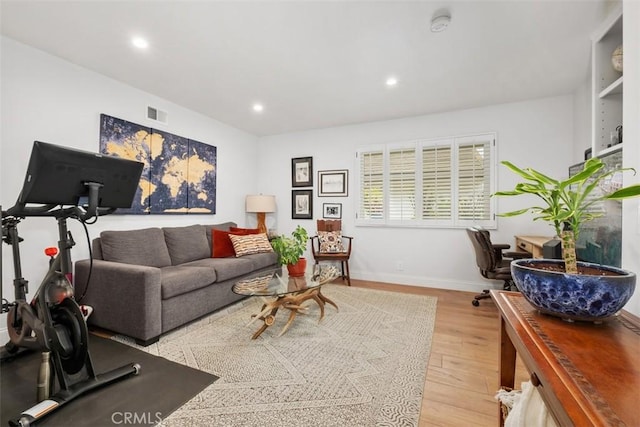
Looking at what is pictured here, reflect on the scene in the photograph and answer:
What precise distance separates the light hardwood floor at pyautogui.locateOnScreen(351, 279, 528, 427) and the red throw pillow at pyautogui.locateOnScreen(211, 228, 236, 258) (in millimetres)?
2579

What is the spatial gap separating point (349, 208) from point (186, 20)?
323 centimetres

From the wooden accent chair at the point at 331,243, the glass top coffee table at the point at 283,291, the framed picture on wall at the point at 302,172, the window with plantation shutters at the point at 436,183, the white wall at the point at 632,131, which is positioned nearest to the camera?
the white wall at the point at 632,131

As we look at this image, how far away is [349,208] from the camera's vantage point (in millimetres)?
4629

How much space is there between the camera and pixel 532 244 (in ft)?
8.92

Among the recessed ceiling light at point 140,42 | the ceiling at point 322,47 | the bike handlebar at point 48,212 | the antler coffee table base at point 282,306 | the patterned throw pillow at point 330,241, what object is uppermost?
the ceiling at point 322,47

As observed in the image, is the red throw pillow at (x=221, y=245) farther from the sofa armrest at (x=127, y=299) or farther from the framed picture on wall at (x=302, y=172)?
the framed picture on wall at (x=302, y=172)

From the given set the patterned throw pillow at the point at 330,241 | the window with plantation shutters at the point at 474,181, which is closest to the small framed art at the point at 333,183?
the patterned throw pillow at the point at 330,241

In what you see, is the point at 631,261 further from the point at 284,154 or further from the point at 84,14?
the point at 284,154

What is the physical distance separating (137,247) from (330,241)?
2545 mm

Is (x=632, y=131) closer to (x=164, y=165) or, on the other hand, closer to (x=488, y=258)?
(x=488, y=258)

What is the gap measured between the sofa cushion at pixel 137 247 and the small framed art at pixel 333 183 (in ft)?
8.25

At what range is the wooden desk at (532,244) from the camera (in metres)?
2.57

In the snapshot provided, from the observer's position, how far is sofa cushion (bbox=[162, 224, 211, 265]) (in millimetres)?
3338

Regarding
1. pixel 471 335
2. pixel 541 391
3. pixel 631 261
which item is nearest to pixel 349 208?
pixel 471 335
